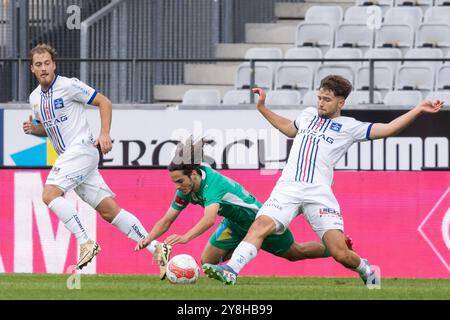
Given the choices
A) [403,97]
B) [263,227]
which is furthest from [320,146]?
[403,97]

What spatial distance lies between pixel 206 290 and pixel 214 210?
3.44ft

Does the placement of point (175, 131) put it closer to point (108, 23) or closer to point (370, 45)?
point (108, 23)

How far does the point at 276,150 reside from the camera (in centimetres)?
1933

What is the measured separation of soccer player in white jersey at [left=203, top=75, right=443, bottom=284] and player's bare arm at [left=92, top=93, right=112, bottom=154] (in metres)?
1.55

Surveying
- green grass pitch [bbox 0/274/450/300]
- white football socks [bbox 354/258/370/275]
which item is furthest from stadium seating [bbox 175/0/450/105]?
white football socks [bbox 354/258/370/275]

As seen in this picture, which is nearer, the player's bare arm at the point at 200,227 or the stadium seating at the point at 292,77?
the player's bare arm at the point at 200,227

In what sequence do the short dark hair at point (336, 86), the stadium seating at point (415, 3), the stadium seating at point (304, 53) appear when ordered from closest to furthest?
the short dark hair at point (336, 86) → the stadium seating at point (304, 53) → the stadium seating at point (415, 3)

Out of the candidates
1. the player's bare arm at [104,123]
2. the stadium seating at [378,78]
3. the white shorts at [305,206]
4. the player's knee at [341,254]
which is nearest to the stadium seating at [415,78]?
the stadium seating at [378,78]

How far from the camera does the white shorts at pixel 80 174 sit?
12.4m

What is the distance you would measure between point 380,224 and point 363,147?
4.39m

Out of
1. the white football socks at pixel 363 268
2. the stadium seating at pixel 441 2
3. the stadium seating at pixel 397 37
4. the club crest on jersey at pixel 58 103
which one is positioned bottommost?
the white football socks at pixel 363 268

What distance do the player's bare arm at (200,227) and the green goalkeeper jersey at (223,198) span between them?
10 centimetres

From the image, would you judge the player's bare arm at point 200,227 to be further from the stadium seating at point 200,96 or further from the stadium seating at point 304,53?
the stadium seating at point 304,53
